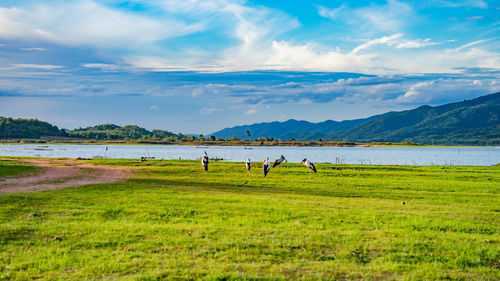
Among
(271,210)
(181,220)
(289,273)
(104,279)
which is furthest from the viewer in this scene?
(271,210)

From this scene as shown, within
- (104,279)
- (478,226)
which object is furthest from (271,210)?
(104,279)

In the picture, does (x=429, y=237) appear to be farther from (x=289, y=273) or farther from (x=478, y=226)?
(x=289, y=273)

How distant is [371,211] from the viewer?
681 inches

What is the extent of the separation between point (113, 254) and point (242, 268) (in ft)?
11.1

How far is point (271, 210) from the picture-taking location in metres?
17.1

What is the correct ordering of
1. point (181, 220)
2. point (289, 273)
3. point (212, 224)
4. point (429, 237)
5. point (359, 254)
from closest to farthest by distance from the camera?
point (289, 273)
point (359, 254)
point (429, 237)
point (212, 224)
point (181, 220)

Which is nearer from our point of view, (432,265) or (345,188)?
(432,265)

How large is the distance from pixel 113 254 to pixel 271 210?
8.61m

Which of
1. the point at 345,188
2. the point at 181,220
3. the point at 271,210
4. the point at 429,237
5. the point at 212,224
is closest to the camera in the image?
the point at 429,237

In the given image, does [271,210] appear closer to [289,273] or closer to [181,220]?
[181,220]

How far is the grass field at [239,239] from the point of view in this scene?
858 centimetres

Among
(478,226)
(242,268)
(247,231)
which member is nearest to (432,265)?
(242,268)

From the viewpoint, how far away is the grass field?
8.58 m

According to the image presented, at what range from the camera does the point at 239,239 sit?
36.7ft
